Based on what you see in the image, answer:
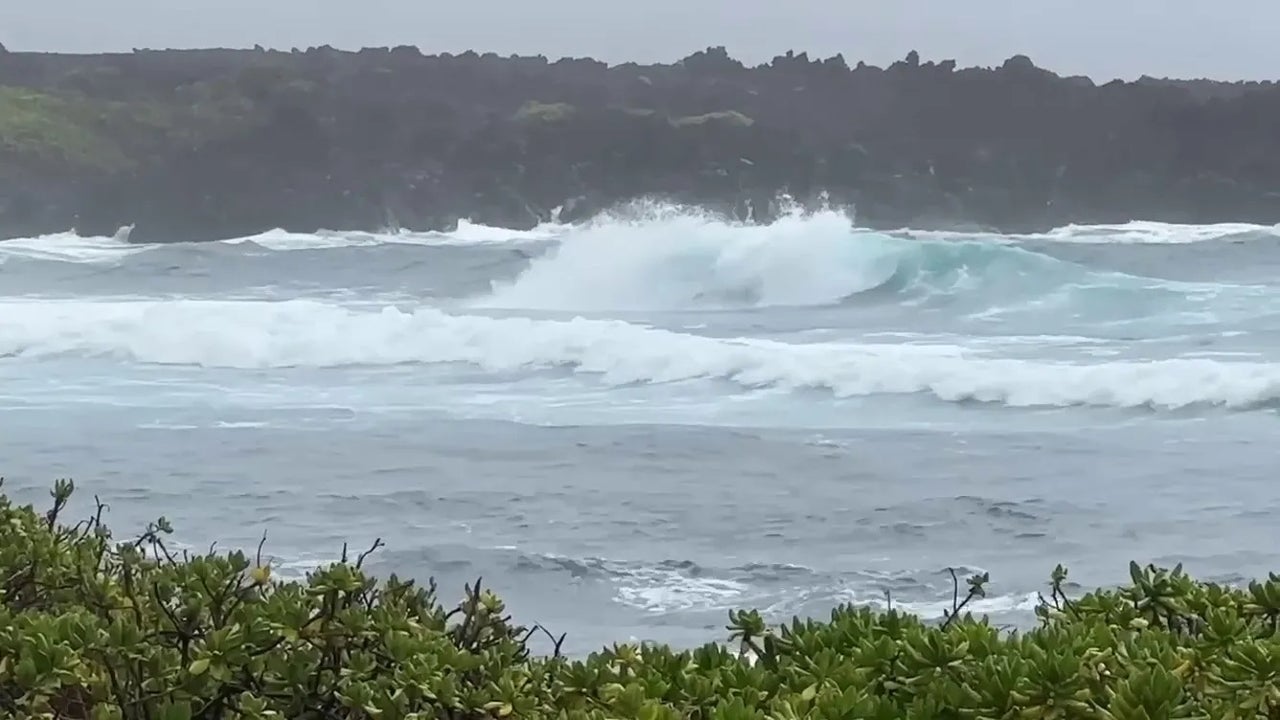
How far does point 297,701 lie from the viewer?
1.96 metres

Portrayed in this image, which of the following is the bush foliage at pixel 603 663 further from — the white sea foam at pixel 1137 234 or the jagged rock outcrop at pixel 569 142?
the jagged rock outcrop at pixel 569 142

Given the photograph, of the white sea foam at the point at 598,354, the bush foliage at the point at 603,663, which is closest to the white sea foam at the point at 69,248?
the white sea foam at the point at 598,354

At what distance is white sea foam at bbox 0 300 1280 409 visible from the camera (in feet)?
40.5

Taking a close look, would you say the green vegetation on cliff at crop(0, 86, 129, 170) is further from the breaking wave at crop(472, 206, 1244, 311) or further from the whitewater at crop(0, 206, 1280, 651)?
the whitewater at crop(0, 206, 1280, 651)

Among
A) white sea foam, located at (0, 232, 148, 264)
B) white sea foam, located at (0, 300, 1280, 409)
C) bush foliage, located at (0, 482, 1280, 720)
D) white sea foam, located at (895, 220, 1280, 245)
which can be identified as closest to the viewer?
bush foliage, located at (0, 482, 1280, 720)

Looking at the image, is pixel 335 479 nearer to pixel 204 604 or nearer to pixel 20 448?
pixel 20 448

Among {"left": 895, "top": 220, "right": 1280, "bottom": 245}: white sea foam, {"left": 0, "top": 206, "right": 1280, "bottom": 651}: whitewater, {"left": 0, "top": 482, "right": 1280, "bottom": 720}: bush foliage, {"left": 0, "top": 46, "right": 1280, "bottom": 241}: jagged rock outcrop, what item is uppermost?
{"left": 0, "top": 46, "right": 1280, "bottom": 241}: jagged rock outcrop

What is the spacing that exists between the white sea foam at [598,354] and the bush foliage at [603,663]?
1029 cm

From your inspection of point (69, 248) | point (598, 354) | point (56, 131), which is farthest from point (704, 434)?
point (56, 131)

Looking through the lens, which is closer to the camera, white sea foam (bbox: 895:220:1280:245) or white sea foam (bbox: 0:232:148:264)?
white sea foam (bbox: 895:220:1280:245)

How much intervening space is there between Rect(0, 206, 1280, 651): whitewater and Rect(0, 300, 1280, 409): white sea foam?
0.18 feet

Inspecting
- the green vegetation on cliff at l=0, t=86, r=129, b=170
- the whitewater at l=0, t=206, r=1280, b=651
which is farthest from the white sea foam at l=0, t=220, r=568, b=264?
the whitewater at l=0, t=206, r=1280, b=651

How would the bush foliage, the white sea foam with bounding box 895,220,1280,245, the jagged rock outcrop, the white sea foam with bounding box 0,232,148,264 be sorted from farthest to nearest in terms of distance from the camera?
the jagged rock outcrop, the white sea foam with bounding box 0,232,148,264, the white sea foam with bounding box 895,220,1280,245, the bush foliage

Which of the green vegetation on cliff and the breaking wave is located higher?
the green vegetation on cliff
